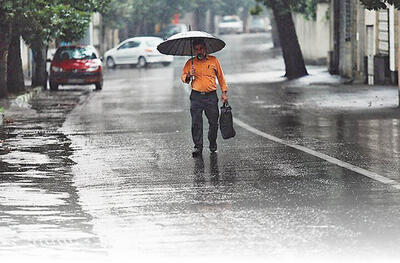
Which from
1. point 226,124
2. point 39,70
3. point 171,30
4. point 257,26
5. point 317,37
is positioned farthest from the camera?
point 257,26

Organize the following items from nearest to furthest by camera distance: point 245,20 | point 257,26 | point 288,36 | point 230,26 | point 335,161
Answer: point 335,161
point 288,36
point 230,26
point 257,26
point 245,20

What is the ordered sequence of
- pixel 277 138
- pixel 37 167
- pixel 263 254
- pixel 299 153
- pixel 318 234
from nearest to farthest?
pixel 263 254, pixel 318 234, pixel 37 167, pixel 299 153, pixel 277 138

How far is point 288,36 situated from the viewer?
139ft

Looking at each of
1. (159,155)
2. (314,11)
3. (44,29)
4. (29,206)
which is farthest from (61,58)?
(29,206)

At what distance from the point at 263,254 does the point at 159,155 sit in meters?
7.98

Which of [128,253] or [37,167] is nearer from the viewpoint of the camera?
[128,253]

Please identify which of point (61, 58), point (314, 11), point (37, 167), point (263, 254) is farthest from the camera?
Result: point (314, 11)

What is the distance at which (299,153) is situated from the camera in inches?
620

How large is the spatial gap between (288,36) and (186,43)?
1036 inches

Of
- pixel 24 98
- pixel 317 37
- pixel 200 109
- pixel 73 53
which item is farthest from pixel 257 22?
pixel 200 109

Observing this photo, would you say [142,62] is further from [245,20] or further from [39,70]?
[245,20]

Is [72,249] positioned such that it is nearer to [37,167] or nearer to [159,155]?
[37,167]

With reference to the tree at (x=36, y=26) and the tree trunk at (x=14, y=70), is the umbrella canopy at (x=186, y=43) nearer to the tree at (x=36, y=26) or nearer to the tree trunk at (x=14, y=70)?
the tree at (x=36, y=26)

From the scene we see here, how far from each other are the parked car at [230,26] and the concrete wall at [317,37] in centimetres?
5253
